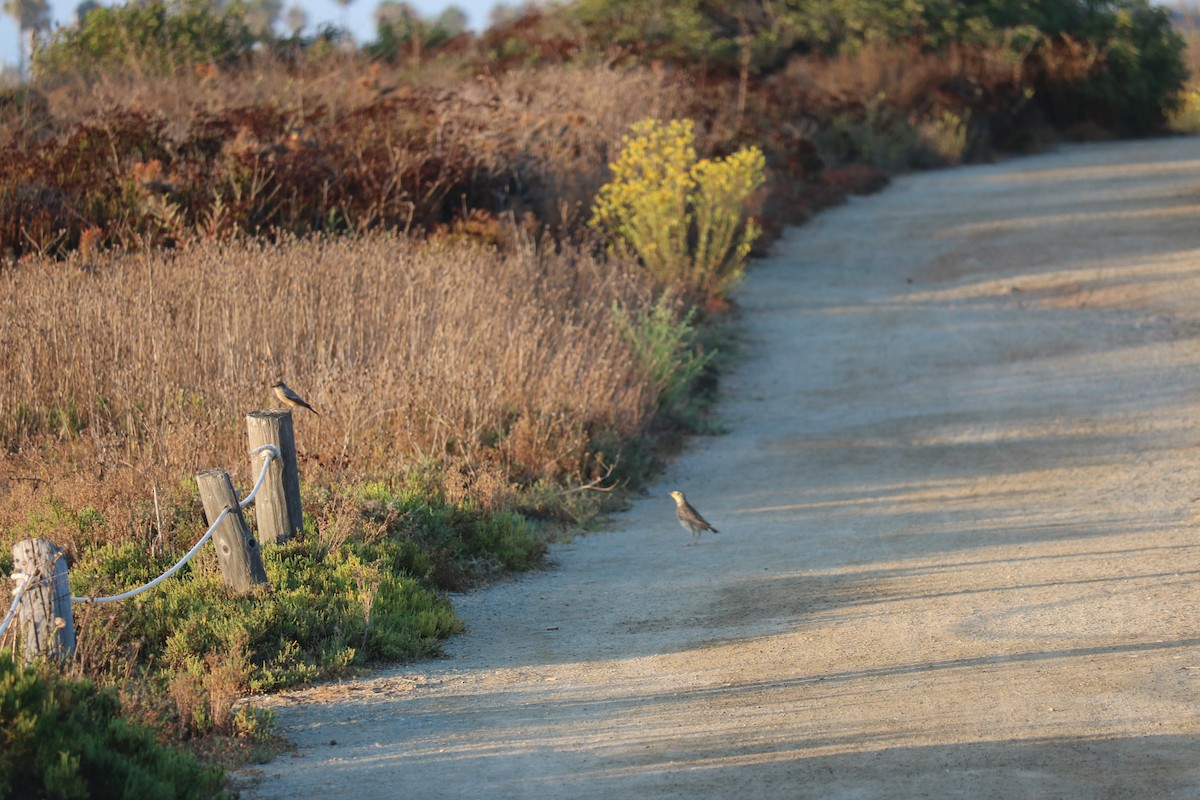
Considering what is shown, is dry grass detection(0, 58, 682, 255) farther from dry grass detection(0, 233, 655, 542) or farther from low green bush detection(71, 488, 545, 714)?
low green bush detection(71, 488, 545, 714)

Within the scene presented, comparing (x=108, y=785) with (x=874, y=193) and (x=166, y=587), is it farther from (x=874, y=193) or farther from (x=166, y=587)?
(x=874, y=193)

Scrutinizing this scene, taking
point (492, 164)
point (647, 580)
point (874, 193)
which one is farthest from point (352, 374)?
point (874, 193)

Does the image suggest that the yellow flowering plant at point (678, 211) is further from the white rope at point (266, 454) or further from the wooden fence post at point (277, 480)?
the white rope at point (266, 454)

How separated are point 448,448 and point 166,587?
8.80 feet

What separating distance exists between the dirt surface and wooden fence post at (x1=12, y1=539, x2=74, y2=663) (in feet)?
2.62

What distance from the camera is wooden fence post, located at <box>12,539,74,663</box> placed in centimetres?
429

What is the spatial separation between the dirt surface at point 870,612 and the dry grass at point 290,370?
3.31 ft

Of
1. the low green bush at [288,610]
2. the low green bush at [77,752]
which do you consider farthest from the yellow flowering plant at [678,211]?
the low green bush at [77,752]

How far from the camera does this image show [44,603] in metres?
4.36

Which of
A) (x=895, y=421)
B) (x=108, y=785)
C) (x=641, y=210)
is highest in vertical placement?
(x=641, y=210)

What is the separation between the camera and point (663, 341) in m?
10.3

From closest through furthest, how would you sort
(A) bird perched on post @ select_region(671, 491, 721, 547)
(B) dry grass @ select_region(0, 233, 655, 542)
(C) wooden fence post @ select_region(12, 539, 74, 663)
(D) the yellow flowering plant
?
1. (C) wooden fence post @ select_region(12, 539, 74, 663)
2. (A) bird perched on post @ select_region(671, 491, 721, 547)
3. (B) dry grass @ select_region(0, 233, 655, 542)
4. (D) the yellow flowering plant

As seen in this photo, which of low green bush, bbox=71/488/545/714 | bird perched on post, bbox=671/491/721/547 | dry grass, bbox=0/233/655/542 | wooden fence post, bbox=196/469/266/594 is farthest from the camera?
dry grass, bbox=0/233/655/542

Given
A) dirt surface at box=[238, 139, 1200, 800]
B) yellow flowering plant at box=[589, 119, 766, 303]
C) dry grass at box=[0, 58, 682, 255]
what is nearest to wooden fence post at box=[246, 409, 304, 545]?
dirt surface at box=[238, 139, 1200, 800]
